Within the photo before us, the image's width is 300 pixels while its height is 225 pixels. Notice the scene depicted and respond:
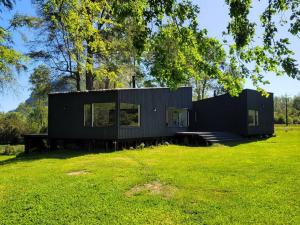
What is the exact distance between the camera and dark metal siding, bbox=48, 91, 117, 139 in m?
17.9

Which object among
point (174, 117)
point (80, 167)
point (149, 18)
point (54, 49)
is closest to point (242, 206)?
point (149, 18)

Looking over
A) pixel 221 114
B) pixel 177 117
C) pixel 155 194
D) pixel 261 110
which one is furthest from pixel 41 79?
pixel 155 194

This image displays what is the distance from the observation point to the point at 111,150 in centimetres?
1770

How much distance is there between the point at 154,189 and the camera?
821 cm

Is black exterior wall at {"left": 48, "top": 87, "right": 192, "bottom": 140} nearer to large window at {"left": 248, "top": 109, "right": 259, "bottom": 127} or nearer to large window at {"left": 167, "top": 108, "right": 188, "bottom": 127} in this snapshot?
large window at {"left": 167, "top": 108, "right": 188, "bottom": 127}

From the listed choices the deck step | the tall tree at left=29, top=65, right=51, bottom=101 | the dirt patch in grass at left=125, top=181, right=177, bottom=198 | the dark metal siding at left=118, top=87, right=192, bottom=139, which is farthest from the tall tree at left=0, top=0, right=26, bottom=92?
the deck step

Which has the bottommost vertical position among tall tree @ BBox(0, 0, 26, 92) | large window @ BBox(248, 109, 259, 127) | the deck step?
the deck step

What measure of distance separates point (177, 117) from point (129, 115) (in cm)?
542

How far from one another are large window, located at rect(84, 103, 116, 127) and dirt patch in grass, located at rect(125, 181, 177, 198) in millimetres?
9731

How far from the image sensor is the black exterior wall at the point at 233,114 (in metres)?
24.8

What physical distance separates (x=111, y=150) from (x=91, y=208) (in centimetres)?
1083

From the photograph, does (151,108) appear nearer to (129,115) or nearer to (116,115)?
(129,115)

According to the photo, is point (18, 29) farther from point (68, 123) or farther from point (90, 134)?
point (90, 134)

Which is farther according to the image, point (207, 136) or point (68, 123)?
point (207, 136)
